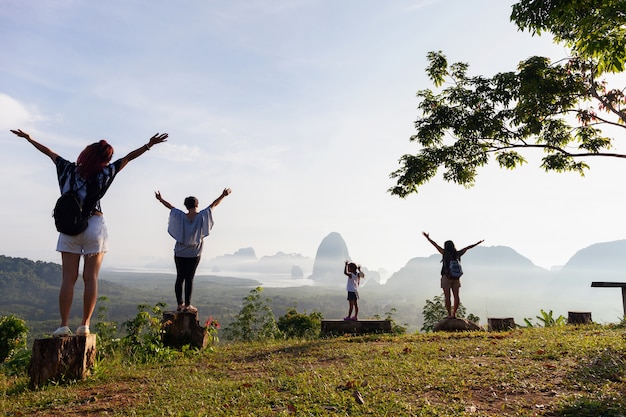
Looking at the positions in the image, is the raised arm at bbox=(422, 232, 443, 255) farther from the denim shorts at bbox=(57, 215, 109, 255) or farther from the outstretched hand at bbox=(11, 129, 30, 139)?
the outstretched hand at bbox=(11, 129, 30, 139)

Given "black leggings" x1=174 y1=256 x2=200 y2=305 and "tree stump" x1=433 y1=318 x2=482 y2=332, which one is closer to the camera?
"black leggings" x1=174 y1=256 x2=200 y2=305

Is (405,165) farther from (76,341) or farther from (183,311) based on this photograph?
(76,341)

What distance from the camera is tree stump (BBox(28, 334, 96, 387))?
214 inches

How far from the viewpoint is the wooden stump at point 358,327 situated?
38.1 ft

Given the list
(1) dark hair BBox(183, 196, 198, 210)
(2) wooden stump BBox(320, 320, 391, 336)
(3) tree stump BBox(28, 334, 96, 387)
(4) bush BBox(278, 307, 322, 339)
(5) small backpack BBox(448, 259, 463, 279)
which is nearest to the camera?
(3) tree stump BBox(28, 334, 96, 387)

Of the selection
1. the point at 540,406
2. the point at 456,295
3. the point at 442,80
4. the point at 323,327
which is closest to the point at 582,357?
the point at 540,406

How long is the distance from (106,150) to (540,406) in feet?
20.9

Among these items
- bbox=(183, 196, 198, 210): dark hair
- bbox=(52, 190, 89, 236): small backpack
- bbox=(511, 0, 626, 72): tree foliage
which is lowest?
bbox=(52, 190, 89, 236): small backpack

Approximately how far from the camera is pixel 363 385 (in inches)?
200

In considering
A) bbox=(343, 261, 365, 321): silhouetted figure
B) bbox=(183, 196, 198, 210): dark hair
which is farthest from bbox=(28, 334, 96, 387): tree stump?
bbox=(343, 261, 365, 321): silhouetted figure

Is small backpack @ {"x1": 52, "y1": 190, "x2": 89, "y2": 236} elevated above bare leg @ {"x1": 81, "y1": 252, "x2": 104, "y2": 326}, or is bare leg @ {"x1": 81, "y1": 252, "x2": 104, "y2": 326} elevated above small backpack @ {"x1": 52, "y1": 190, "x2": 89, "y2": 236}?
small backpack @ {"x1": 52, "y1": 190, "x2": 89, "y2": 236}

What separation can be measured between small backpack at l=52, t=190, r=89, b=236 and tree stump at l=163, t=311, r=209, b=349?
326 cm

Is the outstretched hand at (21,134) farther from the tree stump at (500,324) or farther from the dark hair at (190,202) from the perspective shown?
the tree stump at (500,324)

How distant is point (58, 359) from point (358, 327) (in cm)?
791
